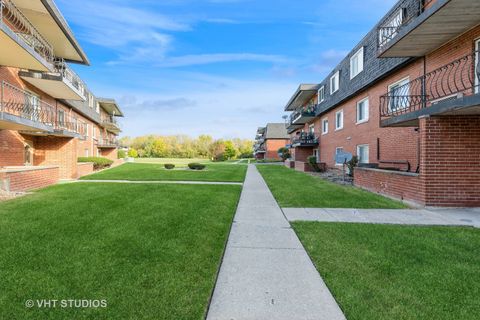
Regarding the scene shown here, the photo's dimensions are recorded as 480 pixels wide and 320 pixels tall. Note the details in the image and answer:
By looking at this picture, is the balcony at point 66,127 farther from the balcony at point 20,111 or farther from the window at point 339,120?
the window at point 339,120

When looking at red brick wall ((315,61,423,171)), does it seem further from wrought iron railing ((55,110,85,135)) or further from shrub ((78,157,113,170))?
shrub ((78,157,113,170))

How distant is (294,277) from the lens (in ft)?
11.1

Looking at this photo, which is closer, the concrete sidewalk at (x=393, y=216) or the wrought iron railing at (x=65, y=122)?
the concrete sidewalk at (x=393, y=216)

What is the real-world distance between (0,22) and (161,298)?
358 inches

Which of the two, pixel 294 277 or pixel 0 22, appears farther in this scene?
pixel 0 22

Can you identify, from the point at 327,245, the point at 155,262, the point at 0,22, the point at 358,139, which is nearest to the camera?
the point at 155,262

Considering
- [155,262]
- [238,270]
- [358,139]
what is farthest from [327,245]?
[358,139]

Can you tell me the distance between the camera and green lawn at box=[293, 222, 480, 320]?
2.67 m

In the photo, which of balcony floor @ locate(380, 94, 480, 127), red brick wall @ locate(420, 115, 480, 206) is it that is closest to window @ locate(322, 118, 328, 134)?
balcony floor @ locate(380, 94, 480, 127)

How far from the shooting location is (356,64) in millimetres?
16500

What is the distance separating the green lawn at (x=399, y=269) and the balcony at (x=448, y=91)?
10.1 feet

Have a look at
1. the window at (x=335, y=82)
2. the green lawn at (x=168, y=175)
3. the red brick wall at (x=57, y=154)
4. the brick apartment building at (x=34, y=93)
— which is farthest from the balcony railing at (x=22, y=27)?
the window at (x=335, y=82)

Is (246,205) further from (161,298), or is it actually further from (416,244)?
(161,298)

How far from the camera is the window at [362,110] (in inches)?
612
